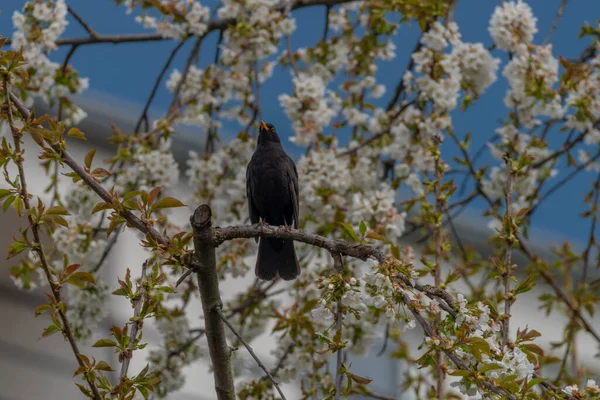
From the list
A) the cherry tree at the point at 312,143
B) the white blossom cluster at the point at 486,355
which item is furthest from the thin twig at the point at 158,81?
the white blossom cluster at the point at 486,355

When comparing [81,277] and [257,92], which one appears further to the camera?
[257,92]

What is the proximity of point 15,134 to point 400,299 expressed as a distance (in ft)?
4.24

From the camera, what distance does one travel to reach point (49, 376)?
809 cm

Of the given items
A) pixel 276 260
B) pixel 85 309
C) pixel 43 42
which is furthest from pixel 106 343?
pixel 43 42

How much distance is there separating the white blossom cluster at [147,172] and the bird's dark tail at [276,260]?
2.85ft

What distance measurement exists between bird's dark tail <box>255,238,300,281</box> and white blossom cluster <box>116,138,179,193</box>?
34.2 inches

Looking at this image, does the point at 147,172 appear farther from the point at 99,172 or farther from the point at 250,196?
the point at 99,172

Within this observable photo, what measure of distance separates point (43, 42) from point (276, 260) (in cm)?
197

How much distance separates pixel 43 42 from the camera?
4.76m

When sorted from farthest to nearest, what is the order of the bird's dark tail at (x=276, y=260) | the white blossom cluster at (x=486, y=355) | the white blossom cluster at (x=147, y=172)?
the white blossom cluster at (x=147, y=172) → the bird's dark tail at (x=276, y=260) → the white blossom cluster at (x=486, y=355)

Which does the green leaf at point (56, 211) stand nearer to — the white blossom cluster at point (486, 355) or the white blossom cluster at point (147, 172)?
the white blossom cluster at point (486, 355)

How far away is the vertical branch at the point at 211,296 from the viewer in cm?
263

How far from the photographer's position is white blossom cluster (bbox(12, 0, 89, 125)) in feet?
15.5

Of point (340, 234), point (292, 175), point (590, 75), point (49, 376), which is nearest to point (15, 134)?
point (292, 175)
